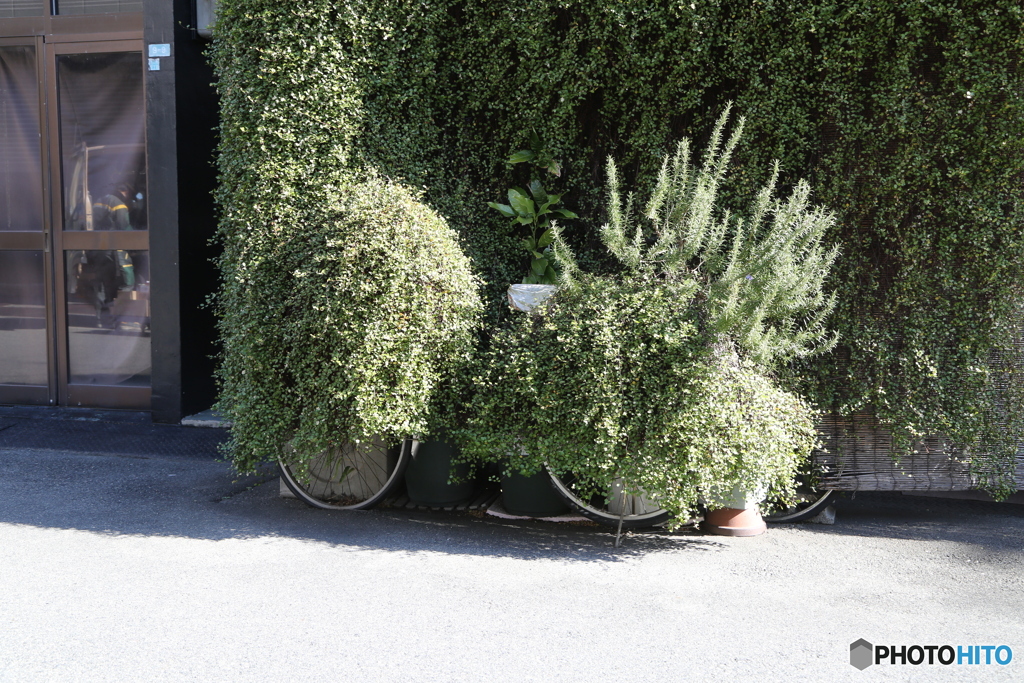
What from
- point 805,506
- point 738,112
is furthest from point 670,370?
point 738,112

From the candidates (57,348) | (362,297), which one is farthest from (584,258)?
(57,348)

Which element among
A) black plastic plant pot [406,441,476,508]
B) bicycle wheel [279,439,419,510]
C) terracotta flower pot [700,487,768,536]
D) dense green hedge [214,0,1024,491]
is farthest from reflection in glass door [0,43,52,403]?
terracotta flower pot [700,487,768,536]

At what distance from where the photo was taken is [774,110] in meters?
5.44

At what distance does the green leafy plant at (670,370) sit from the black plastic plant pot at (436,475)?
0.44 meters

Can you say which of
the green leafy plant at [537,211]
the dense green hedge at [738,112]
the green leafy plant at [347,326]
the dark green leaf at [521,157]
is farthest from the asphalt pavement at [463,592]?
the dark green leaf at [521,157]

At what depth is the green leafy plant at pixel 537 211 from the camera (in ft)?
18.7

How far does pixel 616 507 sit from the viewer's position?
4.95 metres

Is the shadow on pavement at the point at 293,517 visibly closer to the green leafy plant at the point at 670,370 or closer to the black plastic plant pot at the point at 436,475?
the black plastic plant pot at the point at 436,475

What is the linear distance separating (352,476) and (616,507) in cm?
177

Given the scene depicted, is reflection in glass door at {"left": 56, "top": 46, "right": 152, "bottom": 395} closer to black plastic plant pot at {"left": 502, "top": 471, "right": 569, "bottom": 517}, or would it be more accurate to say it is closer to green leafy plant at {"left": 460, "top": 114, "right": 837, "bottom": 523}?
black plastic plant pot at {"left": 502, "top": 471, "right": 569, "bottom": 517}

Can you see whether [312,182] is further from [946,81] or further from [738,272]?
[946,81]

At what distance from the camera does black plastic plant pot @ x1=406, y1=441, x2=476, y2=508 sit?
5301mm

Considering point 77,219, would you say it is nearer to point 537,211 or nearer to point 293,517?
point 293,517

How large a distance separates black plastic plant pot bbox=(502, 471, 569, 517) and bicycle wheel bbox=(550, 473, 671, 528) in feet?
0.42
